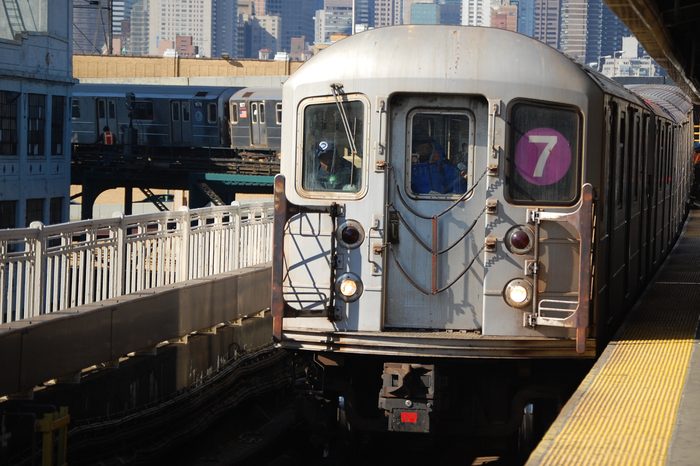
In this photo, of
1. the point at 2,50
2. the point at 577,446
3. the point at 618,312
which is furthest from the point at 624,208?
the point at 2,50

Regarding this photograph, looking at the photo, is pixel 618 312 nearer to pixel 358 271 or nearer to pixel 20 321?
pixel 358 271

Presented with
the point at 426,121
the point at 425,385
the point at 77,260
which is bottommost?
the point at 425,385

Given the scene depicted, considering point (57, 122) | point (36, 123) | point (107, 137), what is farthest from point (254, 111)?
point (36, 123)

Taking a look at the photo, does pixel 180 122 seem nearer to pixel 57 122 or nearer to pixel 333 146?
pixel 57 122

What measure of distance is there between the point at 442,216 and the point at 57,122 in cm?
2768

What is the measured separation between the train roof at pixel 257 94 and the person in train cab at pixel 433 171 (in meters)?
40.6

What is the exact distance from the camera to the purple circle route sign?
32.8 feet

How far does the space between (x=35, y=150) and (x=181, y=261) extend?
841 inches

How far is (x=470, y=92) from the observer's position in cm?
994

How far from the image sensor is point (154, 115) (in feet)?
174

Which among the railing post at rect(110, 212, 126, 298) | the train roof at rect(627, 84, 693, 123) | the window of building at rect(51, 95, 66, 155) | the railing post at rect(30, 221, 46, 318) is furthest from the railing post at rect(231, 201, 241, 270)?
the window of building at rect(51, 95, 66, 155)

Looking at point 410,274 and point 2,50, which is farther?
point 2,50

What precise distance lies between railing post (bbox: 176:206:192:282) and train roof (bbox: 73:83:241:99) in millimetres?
38571

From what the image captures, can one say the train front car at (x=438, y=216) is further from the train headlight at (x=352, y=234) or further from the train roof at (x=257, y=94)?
the train roof at (x=257, y=94)
